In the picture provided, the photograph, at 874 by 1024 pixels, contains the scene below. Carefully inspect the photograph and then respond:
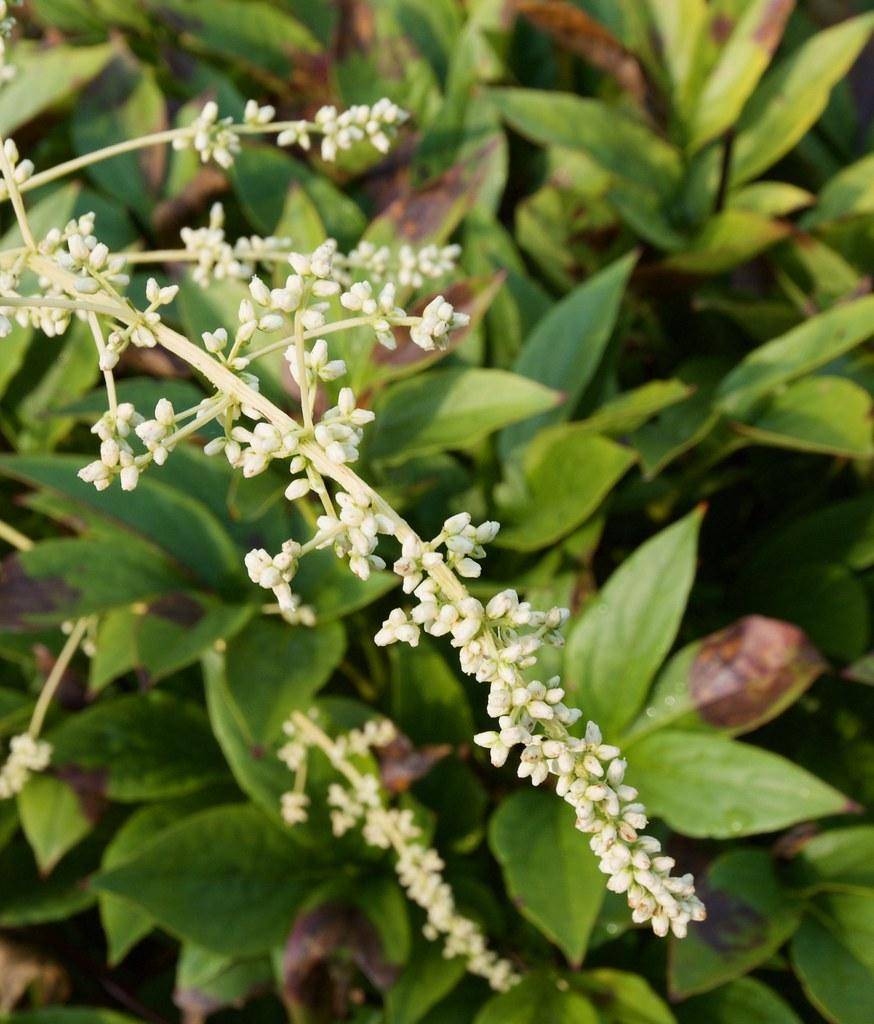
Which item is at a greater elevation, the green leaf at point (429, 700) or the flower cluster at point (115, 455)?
the flower cluster at point (115, 455)

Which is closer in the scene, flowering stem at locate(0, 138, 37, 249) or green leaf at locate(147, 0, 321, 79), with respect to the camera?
flowering stem at locate(0, 138, 37, 249)

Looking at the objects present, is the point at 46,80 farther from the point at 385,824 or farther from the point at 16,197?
the point at 385,824

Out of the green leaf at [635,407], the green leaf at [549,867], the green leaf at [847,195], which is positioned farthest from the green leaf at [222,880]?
the green leaf at [847,195]

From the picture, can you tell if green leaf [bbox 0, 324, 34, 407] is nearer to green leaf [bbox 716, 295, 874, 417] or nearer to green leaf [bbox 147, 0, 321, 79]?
green leaf [bbox 147, 0, 321, 79]

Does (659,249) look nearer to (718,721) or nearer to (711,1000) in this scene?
(718,721)

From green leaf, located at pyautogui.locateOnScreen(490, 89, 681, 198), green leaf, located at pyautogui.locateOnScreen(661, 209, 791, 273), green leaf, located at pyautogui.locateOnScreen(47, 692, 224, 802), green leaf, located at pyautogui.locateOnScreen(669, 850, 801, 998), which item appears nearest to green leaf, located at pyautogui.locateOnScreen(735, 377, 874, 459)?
green leaf, located at pyautogui.locateOnScreen(661, 209, 791, 273)

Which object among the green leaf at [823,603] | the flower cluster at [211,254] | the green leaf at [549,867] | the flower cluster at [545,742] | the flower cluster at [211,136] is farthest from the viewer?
the green leaf at [823,603]

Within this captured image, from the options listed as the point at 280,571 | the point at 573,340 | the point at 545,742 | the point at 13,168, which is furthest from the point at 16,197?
the point at 573,340

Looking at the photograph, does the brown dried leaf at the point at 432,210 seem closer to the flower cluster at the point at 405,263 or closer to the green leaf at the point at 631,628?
the flower cluster at the point at 405,263
